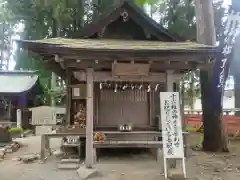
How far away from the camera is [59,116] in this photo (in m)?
23.8

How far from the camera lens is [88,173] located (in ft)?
25.1

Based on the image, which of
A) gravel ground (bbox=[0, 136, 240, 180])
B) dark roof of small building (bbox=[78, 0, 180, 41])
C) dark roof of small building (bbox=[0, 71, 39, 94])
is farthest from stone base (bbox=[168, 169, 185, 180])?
dark roof of small building (bbox=[0, 71, 39, 94])

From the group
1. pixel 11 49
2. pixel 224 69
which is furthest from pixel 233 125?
pixel 11 49

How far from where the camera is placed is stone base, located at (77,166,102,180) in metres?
7.55

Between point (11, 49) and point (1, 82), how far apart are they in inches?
788

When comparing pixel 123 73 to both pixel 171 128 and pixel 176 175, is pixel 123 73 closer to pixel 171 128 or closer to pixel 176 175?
pixel 171 128

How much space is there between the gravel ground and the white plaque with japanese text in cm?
72

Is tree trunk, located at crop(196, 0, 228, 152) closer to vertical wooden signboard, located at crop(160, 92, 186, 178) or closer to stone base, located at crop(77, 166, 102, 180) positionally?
vertical wooden signboard, located at crop(160, 92, 186, 178)

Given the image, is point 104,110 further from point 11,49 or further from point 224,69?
point 11,49

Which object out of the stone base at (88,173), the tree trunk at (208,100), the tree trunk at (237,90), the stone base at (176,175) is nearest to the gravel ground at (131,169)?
A: the stone base at (88,173)

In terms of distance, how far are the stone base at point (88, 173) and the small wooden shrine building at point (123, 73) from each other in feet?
1.23

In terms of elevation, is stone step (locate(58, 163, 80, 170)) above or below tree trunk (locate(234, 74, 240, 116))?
below

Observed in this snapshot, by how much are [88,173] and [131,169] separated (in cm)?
140

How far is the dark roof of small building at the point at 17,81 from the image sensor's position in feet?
69.8
